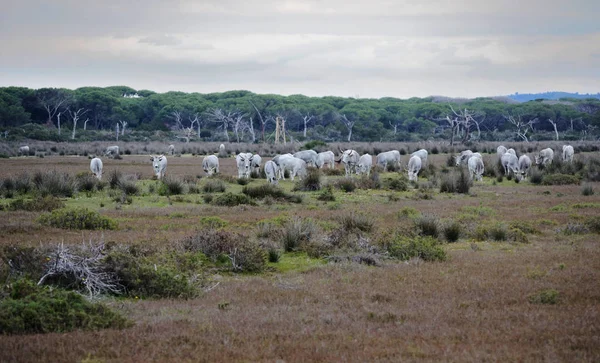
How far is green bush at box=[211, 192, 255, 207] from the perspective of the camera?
71.7ft

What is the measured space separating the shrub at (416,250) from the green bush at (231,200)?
9.35 meters

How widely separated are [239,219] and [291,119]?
8317 cm

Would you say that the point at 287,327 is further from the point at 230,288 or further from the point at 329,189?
the point at 329,189

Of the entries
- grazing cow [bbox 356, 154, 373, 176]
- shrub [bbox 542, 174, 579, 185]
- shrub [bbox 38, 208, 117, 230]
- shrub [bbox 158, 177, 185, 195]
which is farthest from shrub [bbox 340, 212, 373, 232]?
grazing cow [bbox 356, 154, 373, 176]

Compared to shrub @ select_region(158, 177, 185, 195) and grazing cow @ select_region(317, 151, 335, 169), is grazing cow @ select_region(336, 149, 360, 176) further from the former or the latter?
shrub @ select_region(158, 177, 185, 195)

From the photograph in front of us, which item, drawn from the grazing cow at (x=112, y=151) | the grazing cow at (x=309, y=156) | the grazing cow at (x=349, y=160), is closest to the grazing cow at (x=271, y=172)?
the grazing cow at (x=349, y=160)

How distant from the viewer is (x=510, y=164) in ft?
112

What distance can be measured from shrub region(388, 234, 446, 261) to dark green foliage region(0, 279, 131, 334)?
636cm

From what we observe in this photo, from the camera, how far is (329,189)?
25.6 m

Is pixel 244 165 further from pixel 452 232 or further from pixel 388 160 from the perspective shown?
pixel 452 232

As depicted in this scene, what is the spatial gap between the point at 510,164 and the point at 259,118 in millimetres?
70667

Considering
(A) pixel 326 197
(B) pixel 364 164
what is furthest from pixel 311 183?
(B) pixel 364 164

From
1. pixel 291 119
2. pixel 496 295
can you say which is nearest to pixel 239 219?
pixel 496 295

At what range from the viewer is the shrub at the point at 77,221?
16.2m
